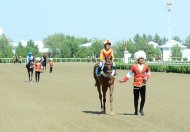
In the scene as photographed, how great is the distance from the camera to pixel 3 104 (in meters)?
17.7

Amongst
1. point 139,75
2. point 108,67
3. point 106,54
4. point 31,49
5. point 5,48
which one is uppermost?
point 5,48

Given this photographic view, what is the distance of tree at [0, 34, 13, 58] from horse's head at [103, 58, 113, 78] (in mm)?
122705

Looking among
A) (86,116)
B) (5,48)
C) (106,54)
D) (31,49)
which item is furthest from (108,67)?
(5,48)

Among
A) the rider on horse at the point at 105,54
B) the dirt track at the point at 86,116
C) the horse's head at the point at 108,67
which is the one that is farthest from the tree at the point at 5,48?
the horse's head at the point at 108,67

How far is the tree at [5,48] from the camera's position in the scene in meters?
138

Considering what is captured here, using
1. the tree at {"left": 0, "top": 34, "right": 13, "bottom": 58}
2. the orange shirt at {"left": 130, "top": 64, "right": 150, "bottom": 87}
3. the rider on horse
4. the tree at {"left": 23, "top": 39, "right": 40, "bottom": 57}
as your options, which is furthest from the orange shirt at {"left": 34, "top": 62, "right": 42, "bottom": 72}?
the tree at {"left": 23, "top": 39, "right": 40, "bottom": 57}

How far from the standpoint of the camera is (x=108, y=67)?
13922 mm

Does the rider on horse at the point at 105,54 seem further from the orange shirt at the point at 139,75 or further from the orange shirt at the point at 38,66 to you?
the orange shirt at the point at 38,66

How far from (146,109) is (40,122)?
13.5 ft

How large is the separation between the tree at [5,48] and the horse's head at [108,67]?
403ft

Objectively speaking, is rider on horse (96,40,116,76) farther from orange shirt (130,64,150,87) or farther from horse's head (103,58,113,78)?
orange shirt (130,64,150,87)

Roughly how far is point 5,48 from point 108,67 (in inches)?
5234

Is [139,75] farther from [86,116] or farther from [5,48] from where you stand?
[5,48]

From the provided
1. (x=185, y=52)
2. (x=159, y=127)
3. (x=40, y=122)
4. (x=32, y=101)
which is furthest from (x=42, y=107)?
(x=185, y=52)
